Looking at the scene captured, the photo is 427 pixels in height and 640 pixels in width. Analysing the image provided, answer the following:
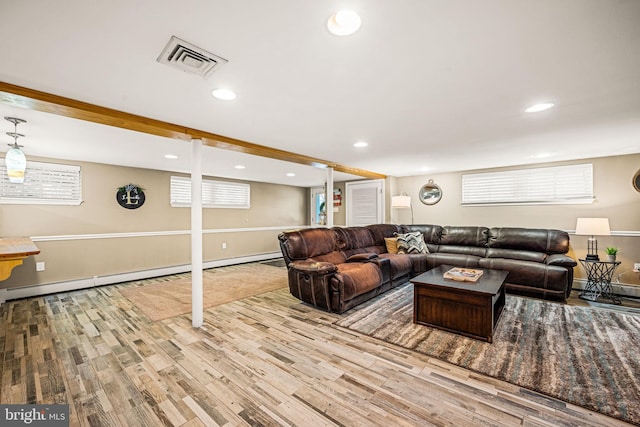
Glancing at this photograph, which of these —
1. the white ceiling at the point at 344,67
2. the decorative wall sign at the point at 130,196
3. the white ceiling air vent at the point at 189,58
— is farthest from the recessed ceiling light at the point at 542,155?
the decorative wall sign at the point at 130,196

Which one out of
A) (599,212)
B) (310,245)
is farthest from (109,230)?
(599,212)

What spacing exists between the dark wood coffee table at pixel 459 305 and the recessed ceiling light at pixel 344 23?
2.49m

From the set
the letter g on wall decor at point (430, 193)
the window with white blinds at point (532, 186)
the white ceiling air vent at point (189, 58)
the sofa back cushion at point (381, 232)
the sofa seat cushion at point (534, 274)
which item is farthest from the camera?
the letter g on wall decor at point (430, 193)

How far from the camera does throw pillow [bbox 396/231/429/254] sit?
16.7 ft

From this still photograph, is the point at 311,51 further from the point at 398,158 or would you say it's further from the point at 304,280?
the point at 398,158

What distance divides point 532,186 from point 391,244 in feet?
9.16

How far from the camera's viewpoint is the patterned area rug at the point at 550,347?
71.5 inches

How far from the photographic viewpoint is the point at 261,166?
516 centimetres

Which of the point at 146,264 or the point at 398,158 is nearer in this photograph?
the point at 398,158

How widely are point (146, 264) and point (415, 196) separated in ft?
19.7

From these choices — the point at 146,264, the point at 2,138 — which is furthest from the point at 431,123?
the point at 146,264

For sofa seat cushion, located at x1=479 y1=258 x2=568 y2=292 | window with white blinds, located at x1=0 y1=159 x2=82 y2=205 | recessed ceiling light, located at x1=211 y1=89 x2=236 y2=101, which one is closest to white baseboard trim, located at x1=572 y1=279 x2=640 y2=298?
sofa seat cushion, located at x1=479 y1=258 x2=568 y2=292

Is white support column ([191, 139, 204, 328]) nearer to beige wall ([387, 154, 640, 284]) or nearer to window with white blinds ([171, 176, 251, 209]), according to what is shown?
window with white blinds ([171, 176, 251, 209])

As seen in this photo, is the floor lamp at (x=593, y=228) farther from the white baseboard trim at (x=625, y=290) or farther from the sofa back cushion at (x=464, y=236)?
the sofa back cushion at (x=464, y=236)
